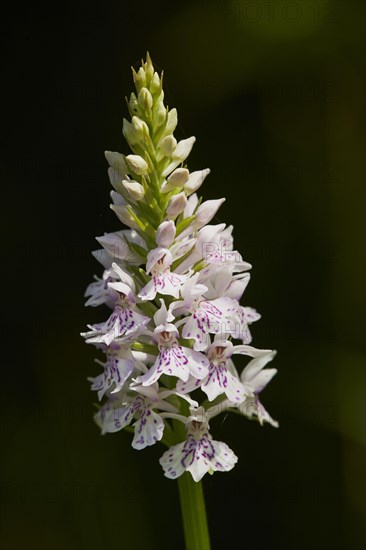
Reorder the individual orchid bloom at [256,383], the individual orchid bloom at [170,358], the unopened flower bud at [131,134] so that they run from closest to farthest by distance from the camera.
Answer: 1. the individual orchid bloom at [170,358]
2. the unopened flower bud at [131,134]
3. the individual orchid bloom at [256,383]

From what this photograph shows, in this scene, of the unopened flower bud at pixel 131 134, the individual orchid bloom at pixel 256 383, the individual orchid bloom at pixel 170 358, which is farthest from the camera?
the individual orchid bloom at pixel 256 383

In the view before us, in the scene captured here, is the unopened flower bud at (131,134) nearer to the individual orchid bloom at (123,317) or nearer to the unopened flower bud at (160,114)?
the unopened flower bud at (160,114)

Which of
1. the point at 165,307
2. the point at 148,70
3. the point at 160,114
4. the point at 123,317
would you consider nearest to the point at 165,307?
the point at 165,307

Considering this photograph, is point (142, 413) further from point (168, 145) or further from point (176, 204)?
point (168, 145)

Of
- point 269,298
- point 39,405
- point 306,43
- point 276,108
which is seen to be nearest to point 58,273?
point 39,405

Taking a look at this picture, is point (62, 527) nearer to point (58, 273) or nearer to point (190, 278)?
point (58, 273)

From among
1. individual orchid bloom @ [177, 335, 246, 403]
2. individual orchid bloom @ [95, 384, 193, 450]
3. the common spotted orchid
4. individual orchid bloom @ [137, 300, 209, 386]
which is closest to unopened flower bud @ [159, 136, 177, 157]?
the common spotted orchid

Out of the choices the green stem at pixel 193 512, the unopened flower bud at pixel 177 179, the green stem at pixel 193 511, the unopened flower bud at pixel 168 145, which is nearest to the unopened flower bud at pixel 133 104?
the unopened flower bud at pixel 168 145

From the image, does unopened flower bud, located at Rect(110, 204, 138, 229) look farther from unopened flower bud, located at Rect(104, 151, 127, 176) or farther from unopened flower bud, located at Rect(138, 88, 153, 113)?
unopened flower bud, located at Rect(138, 88, 153, 113)
